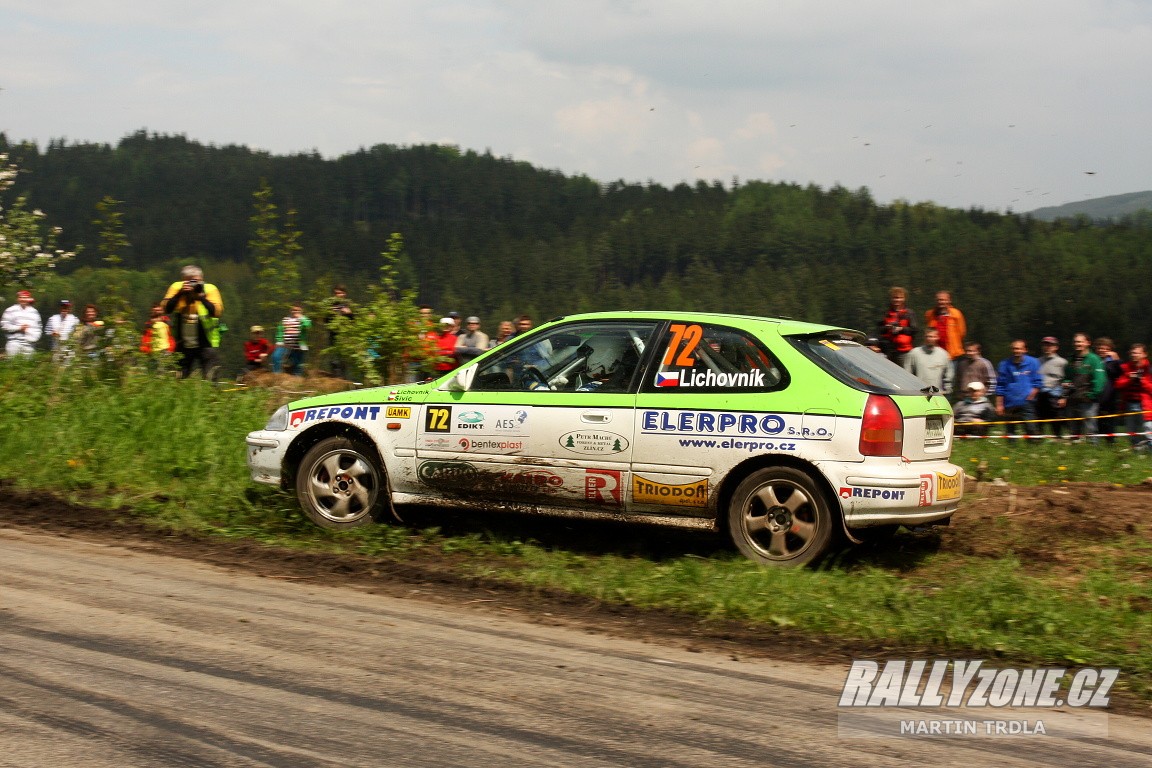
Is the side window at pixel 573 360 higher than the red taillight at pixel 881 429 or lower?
higher

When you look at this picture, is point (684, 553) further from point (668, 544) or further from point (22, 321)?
point (22, 321)

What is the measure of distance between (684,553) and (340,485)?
2.60 m

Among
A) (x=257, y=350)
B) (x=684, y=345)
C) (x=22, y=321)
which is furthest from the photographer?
(x=257, y=350)

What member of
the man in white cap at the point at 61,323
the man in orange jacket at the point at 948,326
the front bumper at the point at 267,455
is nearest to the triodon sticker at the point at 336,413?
the front bumper at the point at 267,455

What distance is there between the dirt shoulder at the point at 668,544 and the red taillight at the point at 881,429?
40.3 inches

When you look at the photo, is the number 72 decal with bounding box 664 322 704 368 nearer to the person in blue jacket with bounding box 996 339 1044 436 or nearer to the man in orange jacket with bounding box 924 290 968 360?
the man in orange jacket with bounding box 924 290 968 360

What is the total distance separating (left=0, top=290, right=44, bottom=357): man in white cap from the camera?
16141 mm

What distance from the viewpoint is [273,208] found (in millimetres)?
19281

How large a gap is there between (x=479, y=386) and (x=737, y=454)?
76.2 inches

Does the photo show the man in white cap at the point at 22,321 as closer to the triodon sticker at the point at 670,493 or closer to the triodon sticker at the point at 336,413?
the triodon sticker at the point at 336,413

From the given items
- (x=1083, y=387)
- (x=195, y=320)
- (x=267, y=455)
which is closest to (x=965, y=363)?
(x=1083, y=387)

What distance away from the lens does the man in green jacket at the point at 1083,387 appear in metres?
13.6

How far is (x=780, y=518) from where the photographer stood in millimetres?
7312

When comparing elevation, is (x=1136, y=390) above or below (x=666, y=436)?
above
